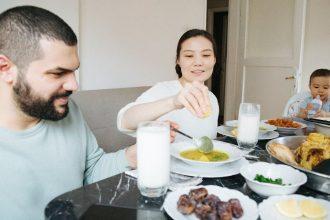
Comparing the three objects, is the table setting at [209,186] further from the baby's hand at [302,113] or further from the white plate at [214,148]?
the baby's hand at [302,113]

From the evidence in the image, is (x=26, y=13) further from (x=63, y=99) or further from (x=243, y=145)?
(x=243, y=145)

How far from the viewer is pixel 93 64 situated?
2654mm

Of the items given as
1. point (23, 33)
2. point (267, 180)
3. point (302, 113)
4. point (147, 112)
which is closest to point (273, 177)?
point (267, 180)

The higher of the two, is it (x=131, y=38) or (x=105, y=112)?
(x=131, y=38)

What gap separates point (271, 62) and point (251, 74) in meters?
0.37

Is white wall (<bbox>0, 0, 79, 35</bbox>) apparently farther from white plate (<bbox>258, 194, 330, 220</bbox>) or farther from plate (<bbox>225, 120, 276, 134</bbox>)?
white plate (<bbox>258, 194, 330, 220</bbox>)

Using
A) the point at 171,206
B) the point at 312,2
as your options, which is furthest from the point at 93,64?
the point at 312,2

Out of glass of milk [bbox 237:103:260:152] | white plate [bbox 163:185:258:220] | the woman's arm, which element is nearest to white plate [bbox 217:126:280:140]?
glass of milk [bbox 237:103:260:152]

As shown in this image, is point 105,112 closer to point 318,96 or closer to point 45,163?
point 45,163

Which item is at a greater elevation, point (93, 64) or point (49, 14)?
point (49, 14)

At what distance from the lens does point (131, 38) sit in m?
2.96

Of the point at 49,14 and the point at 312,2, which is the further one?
the point at 312,2

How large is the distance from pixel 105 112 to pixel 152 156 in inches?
64.2

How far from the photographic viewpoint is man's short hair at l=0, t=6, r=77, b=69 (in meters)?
0.91
